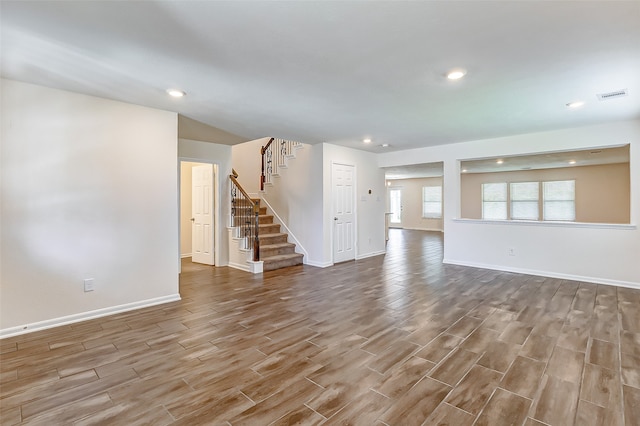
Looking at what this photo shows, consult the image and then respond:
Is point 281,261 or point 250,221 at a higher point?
point 250,221

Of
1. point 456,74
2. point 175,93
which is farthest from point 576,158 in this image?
point 175,93

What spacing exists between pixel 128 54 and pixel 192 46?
23.5 inches

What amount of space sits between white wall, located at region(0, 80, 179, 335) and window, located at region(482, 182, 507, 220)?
34.9ft

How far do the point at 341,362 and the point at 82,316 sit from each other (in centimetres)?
299

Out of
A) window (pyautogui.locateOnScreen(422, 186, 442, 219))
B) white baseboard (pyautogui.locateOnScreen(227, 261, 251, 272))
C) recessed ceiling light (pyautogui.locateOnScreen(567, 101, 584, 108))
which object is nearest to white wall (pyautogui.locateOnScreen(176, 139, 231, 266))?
white baseboard (pyautogui.locateOnScreen(227, 261, 251, 272))

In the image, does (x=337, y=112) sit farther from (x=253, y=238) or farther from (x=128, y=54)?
(x=253, y=238)

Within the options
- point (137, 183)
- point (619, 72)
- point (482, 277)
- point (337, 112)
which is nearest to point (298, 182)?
point (337, 112)

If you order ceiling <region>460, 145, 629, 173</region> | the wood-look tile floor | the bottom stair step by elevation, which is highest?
ceiling <region>460, 145, 629, 173</region>

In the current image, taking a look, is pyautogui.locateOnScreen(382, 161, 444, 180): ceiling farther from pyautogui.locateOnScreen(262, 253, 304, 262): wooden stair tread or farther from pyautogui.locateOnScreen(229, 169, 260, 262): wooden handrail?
pyautogui.locateOnScreen(229, 169, 260, 262): wooden handrail

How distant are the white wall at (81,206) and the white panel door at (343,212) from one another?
323 cm

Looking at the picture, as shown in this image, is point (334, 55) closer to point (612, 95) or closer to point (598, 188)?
point (612, 95)

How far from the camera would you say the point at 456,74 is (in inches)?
109

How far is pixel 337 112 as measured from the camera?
13.0 ft

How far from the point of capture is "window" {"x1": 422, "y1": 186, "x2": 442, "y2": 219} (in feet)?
41.9
